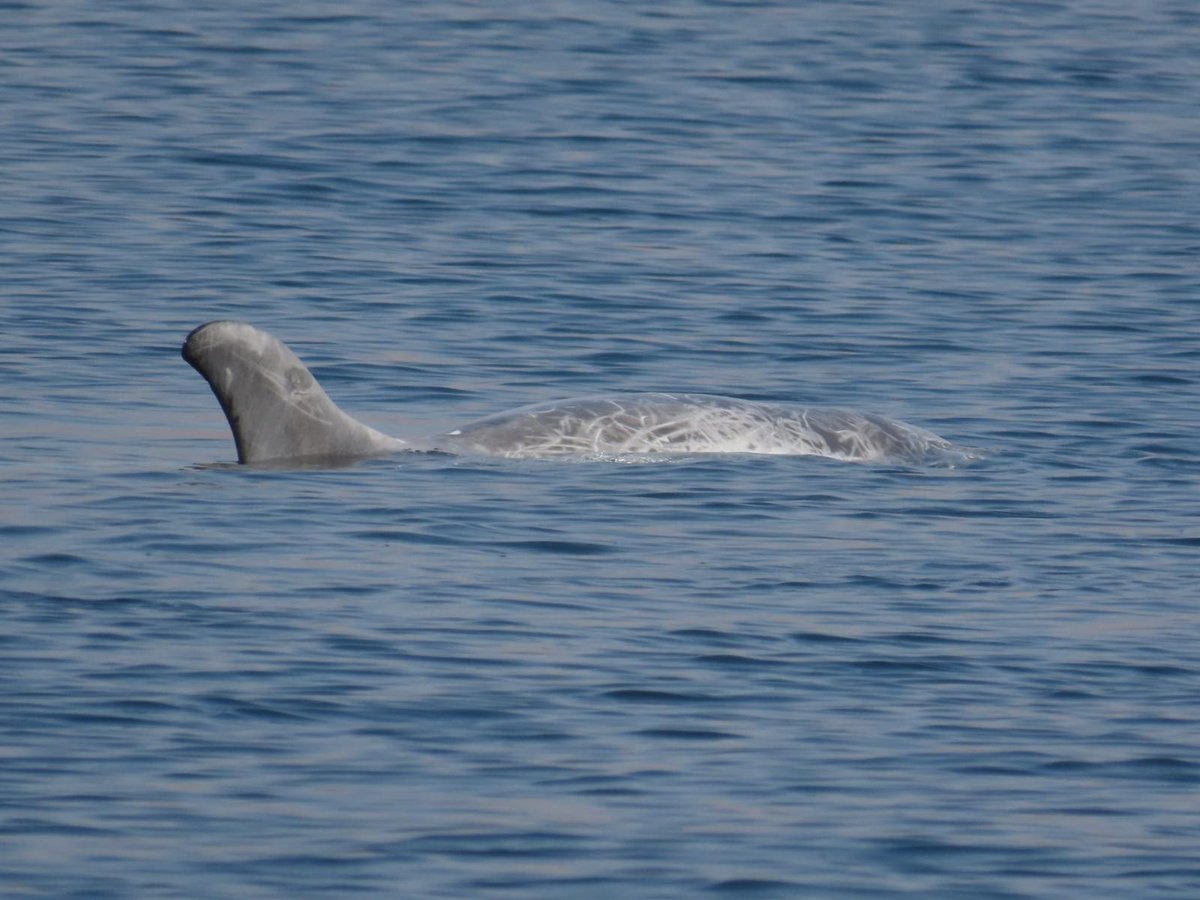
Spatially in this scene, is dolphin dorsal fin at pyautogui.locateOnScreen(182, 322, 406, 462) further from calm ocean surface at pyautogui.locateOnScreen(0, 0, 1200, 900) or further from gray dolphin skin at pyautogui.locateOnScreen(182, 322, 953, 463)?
calm ocean surface at pyautogui.locateOnScreen(0, 0, 1200, 900)

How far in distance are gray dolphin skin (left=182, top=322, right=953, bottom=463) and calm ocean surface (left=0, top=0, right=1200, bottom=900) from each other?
0.26 m

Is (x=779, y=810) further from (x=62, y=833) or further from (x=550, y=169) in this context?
(x=550, y=169)

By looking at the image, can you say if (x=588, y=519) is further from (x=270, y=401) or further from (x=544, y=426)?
(x=270, y=401)

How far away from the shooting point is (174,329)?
2020 cm

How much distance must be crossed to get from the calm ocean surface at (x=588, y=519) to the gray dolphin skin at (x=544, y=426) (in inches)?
10.1

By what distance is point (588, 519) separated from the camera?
Answer: 14.0m

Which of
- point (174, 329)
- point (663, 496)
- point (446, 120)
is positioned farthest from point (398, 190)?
point (663, 496)

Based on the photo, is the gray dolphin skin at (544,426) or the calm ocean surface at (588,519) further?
the gray dolphin skin at (544,426)

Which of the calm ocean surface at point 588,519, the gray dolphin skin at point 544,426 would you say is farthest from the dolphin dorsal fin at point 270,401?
the calm ocean surface at point 588,519

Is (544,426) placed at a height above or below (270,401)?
below

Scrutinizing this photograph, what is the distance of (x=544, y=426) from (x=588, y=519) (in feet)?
6.29

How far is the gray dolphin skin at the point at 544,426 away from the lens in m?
14.5

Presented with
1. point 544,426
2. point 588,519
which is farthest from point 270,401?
point 588,519

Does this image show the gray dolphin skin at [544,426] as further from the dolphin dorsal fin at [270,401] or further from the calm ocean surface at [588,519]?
the calm ocean surface at [588,519]
